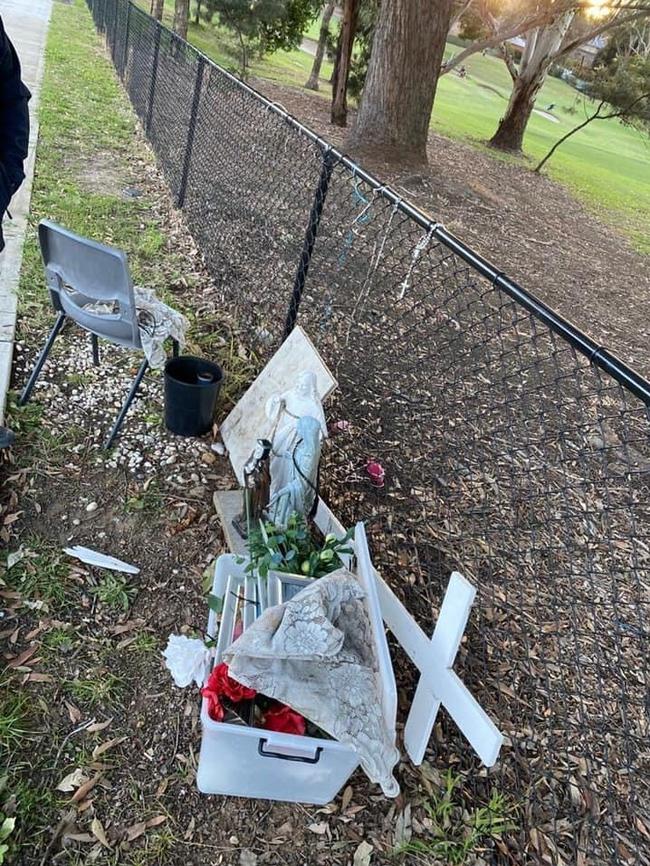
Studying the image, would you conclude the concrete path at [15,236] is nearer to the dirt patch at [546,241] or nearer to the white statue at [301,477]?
the white statue at [301,477]

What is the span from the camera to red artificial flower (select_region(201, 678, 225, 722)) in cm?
183

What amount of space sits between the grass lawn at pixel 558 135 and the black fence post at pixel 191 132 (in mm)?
8158

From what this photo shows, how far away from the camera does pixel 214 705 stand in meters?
1.85

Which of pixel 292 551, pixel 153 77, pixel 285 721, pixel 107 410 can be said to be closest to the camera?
pixel 285 721

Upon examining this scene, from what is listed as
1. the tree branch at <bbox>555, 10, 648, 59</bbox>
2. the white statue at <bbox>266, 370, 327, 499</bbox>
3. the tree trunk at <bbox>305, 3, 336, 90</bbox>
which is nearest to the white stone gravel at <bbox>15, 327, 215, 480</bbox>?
the white statue at <bbox>266, 370, 327, 499</bbox>

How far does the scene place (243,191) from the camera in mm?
6109

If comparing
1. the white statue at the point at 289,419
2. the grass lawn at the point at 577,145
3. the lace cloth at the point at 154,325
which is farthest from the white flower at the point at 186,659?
the grass lawn at the point at 577,145

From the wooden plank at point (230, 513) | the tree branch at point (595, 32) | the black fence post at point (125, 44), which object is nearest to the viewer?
the wooden plank at point (230, 513)

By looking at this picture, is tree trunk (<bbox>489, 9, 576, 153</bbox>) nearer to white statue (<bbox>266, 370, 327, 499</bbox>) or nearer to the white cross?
white statue (<bbox>266, 370, 327, 499</bbox>)

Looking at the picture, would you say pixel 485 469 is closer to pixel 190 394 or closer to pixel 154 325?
pixel 190 394

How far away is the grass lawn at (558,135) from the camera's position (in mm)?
14828

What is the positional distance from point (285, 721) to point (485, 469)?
2.10 m

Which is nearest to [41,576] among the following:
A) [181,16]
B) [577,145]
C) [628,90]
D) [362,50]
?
[362,50]

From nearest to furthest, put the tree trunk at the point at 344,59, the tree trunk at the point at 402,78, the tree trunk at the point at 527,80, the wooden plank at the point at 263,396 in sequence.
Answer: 1. the wooden plank at the point at 263,396
2. the tree trunk at the point at 402,78
3. the tree trunk at the point at 344,59
4. the tree trunk at the point at 527,80
